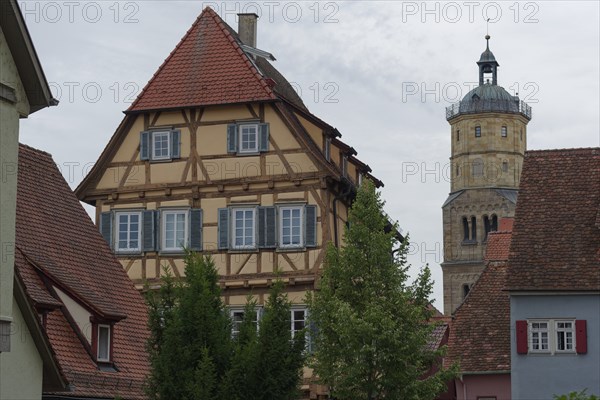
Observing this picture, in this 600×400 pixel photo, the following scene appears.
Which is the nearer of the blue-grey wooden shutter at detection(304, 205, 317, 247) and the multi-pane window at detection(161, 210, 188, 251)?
the blue-grey wooden shutter at detection(304, 205, 317, 247)

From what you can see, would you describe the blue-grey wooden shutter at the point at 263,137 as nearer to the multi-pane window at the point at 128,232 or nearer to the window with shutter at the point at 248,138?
the window with shutter at the point at 248,138

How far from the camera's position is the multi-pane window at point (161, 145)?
38562 millimetres

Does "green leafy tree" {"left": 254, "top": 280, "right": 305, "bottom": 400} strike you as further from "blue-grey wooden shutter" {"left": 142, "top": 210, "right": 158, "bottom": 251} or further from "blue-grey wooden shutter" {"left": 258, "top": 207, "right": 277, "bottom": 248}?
"blue-grey wooden shutter" {"left": 142, "top": 210, "right": 158, "bottom": 251}

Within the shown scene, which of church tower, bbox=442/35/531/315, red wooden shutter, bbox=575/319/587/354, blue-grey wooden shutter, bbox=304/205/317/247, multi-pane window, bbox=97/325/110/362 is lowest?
multi-pane window, bbox=97/325/110/362

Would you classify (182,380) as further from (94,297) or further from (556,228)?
(556,228)

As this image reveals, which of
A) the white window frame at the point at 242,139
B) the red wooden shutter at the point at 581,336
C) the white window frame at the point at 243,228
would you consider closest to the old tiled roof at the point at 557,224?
the red wooden shutter at the point at 581,336

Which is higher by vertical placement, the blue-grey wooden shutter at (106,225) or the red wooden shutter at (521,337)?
the blue-grey wooden shutter at (106,225)

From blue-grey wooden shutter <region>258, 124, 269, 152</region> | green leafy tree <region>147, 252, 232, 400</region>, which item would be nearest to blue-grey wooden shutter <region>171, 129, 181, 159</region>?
blue-grey wooden shutter <region>258, 124, 269, 152</region>

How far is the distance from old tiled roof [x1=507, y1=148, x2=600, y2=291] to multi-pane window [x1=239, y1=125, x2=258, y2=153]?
7091mm

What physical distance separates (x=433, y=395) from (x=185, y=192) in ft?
35.4

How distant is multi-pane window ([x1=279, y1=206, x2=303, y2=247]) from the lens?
36781 mm

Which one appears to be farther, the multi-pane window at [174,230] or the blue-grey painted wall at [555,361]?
the multi-pane window at [174,230]

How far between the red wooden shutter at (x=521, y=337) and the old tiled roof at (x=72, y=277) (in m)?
10.9

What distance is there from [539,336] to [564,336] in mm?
633
